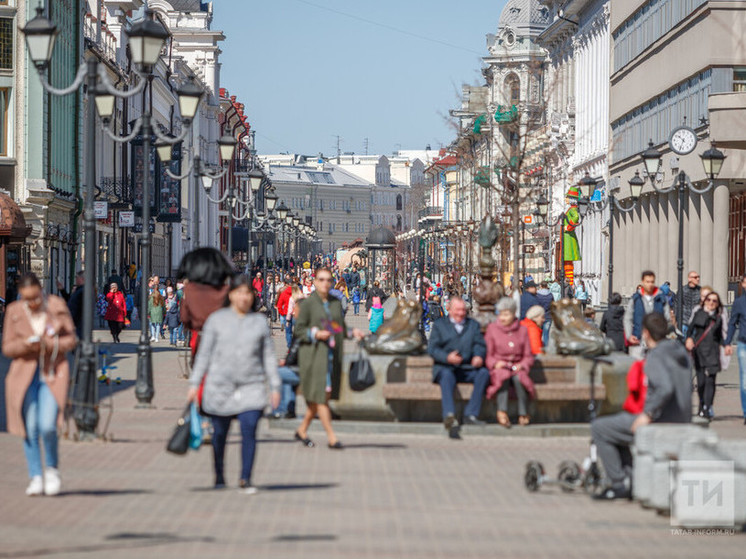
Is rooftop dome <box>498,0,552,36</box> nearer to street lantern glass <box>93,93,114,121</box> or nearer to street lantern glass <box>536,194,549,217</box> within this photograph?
street lantern glass <box>536,194,549,217</box>

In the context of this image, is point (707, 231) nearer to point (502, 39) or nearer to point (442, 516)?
point (442, 516)

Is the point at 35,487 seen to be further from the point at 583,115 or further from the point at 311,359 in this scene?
the point at 583,115

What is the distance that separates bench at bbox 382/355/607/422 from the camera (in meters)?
17.9

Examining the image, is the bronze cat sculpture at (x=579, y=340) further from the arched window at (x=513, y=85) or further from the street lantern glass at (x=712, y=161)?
the arched window at (x=513, y=85)

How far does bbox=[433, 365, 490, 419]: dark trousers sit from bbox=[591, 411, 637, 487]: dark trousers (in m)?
4.57

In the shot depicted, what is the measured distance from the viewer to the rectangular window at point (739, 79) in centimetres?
4541

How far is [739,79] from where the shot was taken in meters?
45.6

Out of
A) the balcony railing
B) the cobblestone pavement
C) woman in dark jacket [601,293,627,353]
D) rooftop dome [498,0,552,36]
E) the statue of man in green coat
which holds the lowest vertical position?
the cobblestone pavement

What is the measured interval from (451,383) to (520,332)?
905 millimetres

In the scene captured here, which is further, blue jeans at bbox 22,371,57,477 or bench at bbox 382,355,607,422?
bench at bbox 382,355,607,422

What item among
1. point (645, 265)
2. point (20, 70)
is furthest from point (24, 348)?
point (645, 265)

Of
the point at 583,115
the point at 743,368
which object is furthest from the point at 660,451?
the point at 583,115

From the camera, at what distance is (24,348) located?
1279 cm

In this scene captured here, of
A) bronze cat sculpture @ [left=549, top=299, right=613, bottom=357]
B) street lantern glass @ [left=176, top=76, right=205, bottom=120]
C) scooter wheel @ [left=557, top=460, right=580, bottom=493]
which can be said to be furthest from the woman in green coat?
street lantern glass @ [left=176, top=76, right=205, bottom=120]
